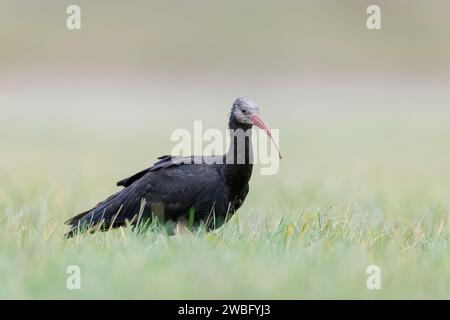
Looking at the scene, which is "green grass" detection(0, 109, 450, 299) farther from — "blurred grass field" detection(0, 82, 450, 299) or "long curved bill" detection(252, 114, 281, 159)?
"long curved bill" detection(252, 114, 281, 159)

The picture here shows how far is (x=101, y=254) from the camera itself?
278 inches

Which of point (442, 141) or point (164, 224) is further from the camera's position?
point (442, 141)

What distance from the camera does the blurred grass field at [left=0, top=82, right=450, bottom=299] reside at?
640cm

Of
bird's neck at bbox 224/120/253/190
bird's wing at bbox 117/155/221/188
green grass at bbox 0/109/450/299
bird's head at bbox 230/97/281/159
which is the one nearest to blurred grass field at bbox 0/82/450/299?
green grass at bbox 0/109/450/299

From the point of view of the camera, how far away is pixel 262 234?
7828 mm

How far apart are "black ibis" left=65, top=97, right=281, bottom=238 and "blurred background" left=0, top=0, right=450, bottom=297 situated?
0.50 meters

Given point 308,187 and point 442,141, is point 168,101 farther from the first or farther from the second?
point 308,187

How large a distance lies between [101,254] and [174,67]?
27872mm

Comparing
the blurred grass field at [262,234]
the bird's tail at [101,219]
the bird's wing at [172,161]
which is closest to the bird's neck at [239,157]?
the bird's wing at [172,161]

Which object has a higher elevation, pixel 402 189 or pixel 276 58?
pixel 276 58

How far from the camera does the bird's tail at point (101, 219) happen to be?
848 centimetres

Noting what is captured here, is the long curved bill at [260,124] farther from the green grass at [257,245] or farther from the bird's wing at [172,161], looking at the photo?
the green grass at [257,245]
